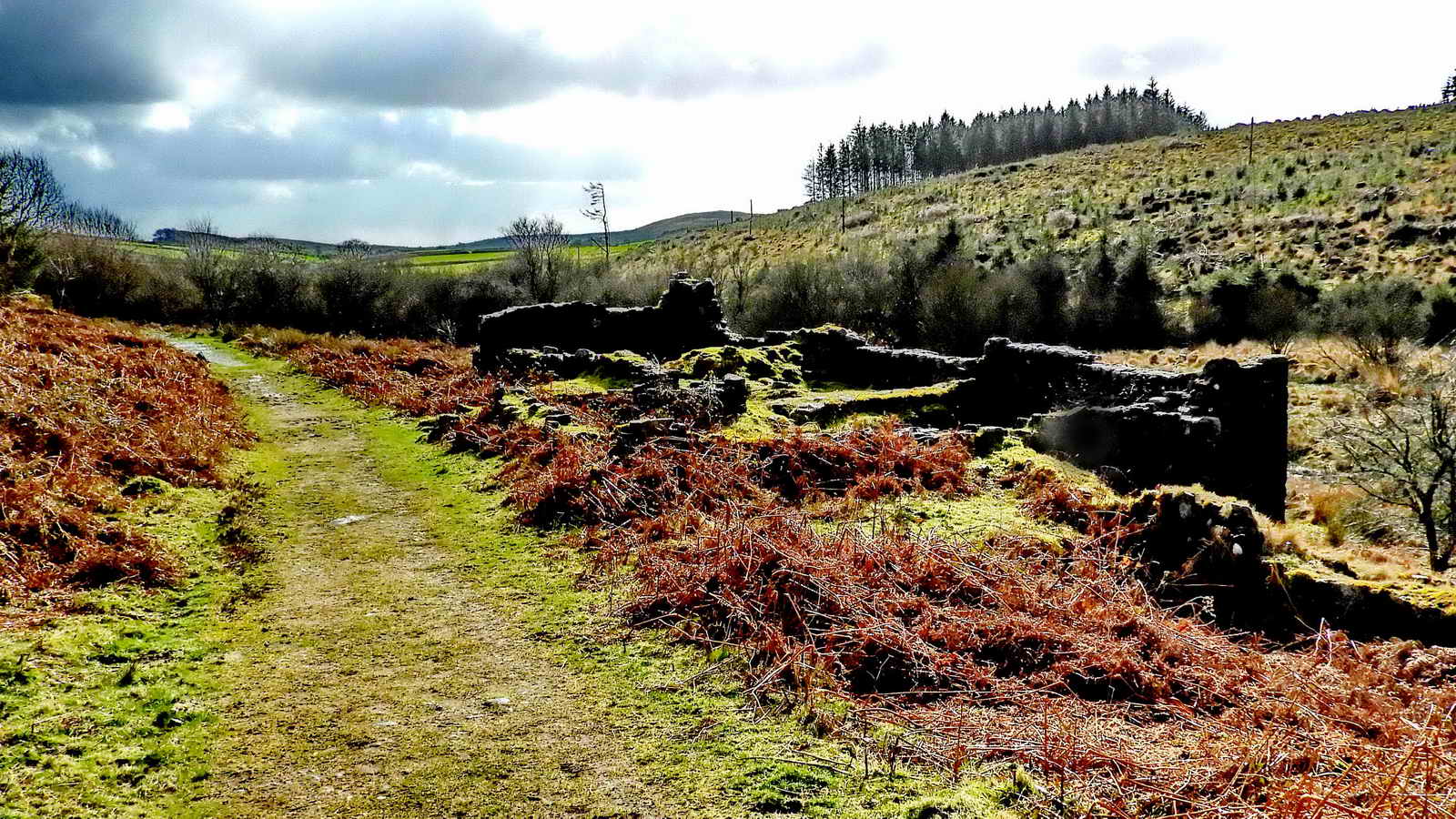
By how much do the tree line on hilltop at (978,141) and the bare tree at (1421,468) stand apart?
10729 centimetres

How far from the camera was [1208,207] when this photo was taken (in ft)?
177

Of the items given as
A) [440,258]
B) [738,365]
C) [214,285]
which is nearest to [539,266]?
[214,285]

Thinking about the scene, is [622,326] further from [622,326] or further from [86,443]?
[86,443]

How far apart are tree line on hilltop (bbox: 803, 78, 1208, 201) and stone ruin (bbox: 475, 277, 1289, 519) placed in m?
108

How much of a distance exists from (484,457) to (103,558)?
17.0 feet

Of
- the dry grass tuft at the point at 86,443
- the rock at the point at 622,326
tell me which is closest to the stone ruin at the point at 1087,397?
the rock at the point at 622,326

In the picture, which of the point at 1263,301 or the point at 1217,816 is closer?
the point at 1217,816

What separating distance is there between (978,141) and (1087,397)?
125 m

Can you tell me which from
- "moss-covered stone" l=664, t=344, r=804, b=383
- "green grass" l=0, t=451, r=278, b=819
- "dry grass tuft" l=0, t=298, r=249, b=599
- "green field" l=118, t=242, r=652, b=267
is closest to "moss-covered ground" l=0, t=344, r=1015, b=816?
"green grass" l=0, t=451, r=278, b=819

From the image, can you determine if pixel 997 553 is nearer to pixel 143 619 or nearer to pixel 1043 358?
pixel 143 619

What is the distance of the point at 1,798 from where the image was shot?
147 inches

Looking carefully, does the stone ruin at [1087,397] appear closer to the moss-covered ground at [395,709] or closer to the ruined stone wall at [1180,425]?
the ruined stone wall at [1180,425]

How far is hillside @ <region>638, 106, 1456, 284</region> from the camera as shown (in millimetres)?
43781

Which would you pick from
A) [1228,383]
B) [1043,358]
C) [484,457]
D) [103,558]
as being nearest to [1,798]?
[103,558]
